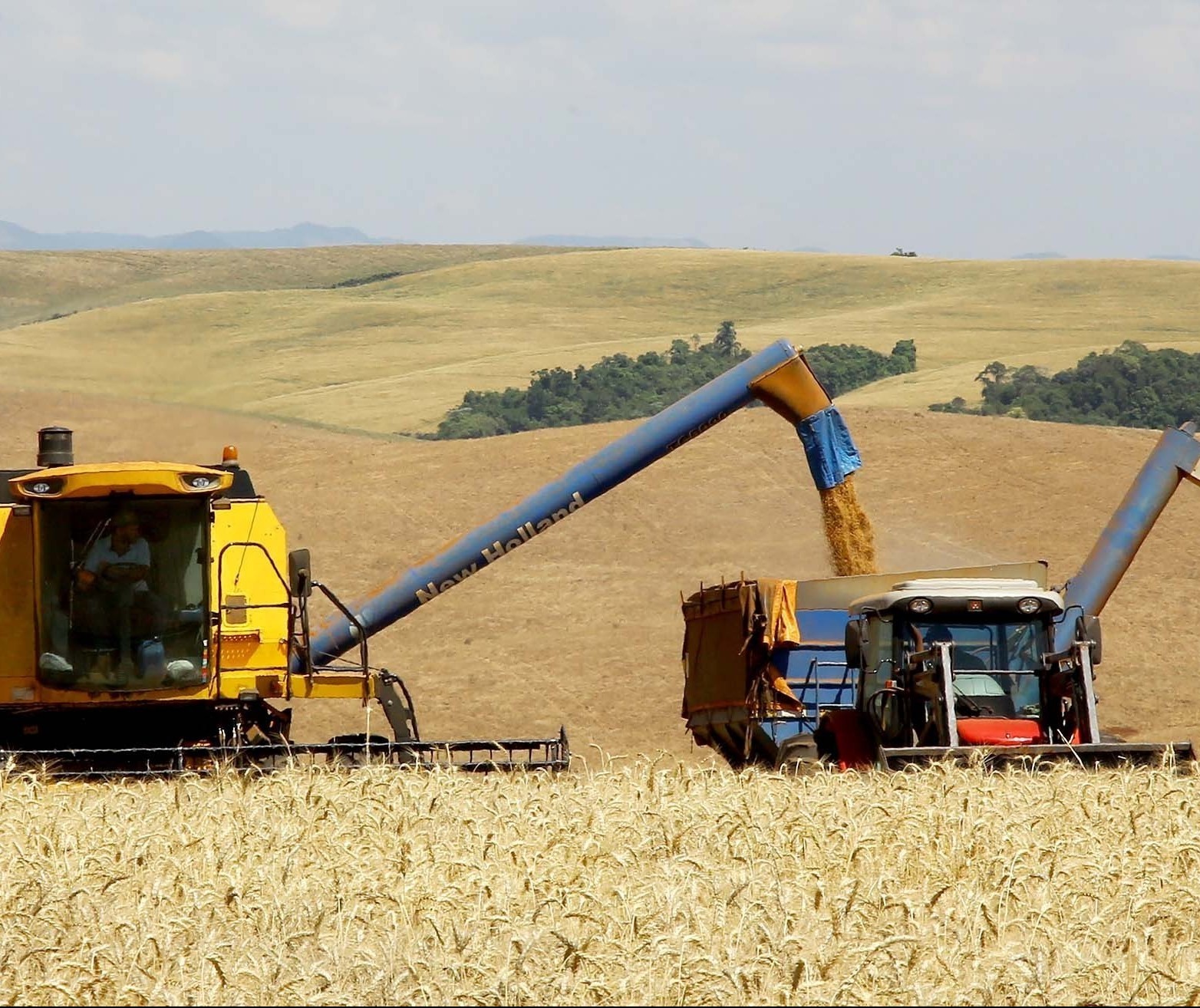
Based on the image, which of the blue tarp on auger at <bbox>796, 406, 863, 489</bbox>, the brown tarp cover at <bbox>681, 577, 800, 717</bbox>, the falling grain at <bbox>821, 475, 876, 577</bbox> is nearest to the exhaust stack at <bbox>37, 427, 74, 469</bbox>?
the brown tarp cover at <bbox>681, 577, 800, 717</bbox>

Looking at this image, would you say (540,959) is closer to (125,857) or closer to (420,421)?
(125,857)

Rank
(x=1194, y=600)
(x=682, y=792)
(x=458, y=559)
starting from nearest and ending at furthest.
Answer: (x=682, y=792) → (x=458, y=559) → (x=1194, y=600)

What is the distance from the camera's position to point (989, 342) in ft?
251

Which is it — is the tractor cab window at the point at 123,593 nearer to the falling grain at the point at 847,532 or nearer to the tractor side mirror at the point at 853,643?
the tractor side mirror at the point at 853,643

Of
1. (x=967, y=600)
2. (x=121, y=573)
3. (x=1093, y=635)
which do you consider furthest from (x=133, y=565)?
(x=1093, y=635)

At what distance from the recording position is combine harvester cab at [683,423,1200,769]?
12.4 meters

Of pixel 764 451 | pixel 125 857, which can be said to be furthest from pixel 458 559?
pixel 764 451

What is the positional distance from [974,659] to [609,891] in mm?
5637

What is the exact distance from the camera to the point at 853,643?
A: 13.1 meters

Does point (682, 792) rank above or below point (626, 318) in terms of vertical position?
below

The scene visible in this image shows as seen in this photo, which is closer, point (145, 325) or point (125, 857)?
point (125, 857)

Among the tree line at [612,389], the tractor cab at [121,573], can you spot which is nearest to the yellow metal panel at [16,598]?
the tractor cab at [121,573]

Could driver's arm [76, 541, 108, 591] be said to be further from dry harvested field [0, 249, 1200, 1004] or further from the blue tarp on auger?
the blue tarp on auger

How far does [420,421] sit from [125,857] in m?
51.0
